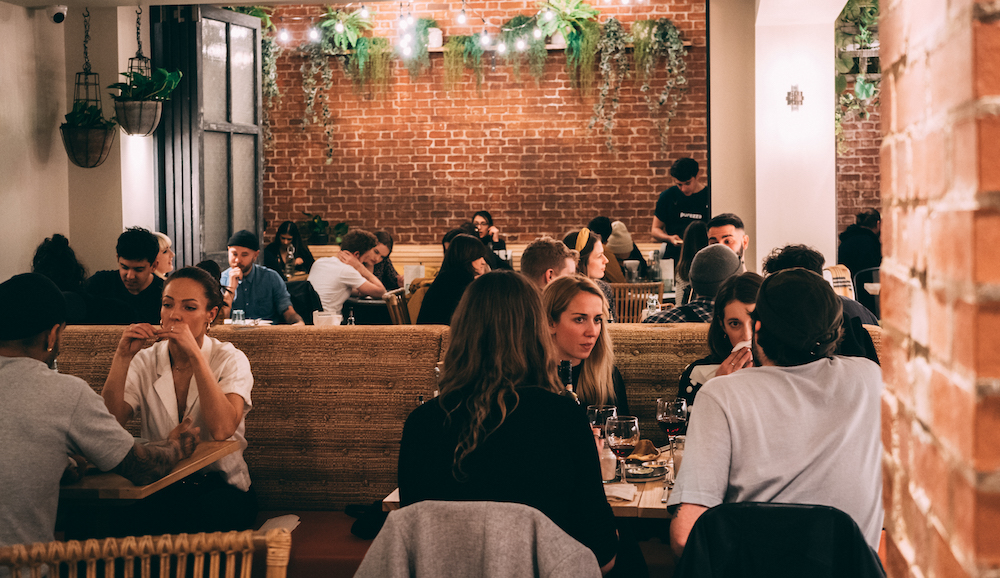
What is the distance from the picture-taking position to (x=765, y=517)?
1.40m

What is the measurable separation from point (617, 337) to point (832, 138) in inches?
116

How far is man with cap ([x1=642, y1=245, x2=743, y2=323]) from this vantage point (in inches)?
141

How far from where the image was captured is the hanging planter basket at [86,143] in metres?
5.42

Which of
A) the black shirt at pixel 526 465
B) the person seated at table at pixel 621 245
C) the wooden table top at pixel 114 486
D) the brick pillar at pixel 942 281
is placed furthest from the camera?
the person seated at table at pixel 621 245

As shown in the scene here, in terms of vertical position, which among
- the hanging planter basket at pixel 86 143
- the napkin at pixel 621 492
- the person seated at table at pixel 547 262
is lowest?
the napkin at pixel 621 492

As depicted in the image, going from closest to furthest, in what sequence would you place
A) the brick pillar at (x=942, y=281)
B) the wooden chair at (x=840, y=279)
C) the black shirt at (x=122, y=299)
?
the brick pillar at (x=942, y=281), the black shirt at (x=122, y=299), the wooden chair at (x=840, y=279)

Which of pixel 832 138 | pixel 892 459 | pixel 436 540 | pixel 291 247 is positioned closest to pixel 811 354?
pixel 436 540

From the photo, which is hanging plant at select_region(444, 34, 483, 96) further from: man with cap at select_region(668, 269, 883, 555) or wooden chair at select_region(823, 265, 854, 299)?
man with cap at select_region(668, 269, 883, 555)

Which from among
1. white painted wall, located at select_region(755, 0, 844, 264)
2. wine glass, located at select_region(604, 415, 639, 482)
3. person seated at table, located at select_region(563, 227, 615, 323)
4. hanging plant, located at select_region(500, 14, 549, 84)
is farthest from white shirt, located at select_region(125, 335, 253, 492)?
hanging plant, located at select_region(500, 14, 549, 84)

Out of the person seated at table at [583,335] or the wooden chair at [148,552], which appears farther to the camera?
the person seated at table at [583,335]

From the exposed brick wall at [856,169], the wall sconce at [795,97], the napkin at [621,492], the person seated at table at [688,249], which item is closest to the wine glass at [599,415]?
the napkin at [621,492]

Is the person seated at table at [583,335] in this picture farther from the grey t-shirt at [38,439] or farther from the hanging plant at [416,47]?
the hanging plant at [416,47]

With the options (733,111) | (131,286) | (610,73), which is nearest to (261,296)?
(131,286)

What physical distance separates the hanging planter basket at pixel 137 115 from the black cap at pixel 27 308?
3672mm
